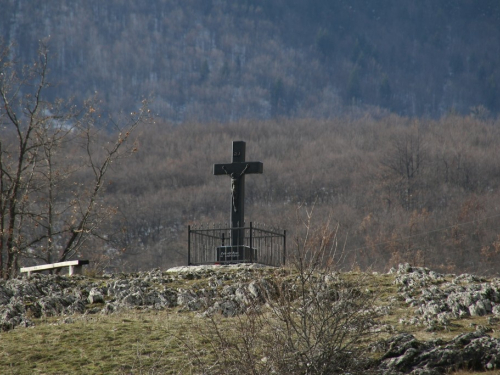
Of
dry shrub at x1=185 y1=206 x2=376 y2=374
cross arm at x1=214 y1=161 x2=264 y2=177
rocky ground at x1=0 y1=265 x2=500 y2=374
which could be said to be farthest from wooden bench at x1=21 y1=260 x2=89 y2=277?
dry shrub at x1=185 y1=206 x2=376 y2=374

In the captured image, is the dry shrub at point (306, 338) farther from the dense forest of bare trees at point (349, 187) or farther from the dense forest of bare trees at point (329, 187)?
the dense forest of bare trees at point (349, 187)

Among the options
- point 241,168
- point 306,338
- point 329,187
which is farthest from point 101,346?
point 329,187

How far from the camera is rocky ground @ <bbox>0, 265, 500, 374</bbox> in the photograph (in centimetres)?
945

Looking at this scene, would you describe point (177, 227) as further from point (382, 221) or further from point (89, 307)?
point (89, 307)

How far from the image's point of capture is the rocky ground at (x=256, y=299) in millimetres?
9453

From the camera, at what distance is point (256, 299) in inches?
386

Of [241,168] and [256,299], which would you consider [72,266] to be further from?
[256,299]

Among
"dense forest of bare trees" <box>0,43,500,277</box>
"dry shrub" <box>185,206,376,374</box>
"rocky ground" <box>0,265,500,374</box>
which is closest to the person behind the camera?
"dry shrub" <box>185,206,376,374</box>

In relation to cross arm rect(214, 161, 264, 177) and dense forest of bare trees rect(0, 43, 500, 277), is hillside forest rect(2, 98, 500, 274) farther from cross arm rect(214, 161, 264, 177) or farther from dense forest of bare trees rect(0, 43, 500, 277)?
cross arm rect(214, 161, 264, 177)

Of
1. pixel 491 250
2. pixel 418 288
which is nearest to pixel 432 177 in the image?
pixel 491 250

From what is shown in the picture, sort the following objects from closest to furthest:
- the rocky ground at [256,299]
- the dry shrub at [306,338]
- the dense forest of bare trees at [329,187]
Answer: the dry shrub at [306,338] → the rocky ground at [256,299] → the dense forest of bare trees at [329,187]

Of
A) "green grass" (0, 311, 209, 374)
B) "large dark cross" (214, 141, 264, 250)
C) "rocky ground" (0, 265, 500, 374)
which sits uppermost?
"large dark cross" (214, 141, 264, 250)

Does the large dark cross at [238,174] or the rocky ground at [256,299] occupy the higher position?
the large dark cross at [238,174]

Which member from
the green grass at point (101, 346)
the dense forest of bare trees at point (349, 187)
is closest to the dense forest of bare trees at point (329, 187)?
the dense forest of bare trees at point (349, 187)
